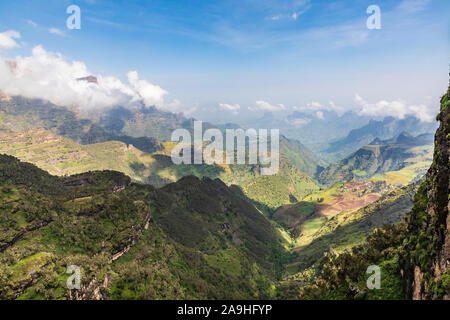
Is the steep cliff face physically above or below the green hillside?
above

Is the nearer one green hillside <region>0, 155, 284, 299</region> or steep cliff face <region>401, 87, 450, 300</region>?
steep cliff face <region>401, 87, 450, 300</region>

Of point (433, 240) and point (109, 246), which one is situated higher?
point (433, 240)

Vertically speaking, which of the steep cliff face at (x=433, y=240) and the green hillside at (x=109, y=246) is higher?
the steep cliff face at (x=433, y=240)

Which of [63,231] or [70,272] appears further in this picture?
[63,231]

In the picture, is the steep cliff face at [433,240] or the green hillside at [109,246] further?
the green hillside at [109,246]

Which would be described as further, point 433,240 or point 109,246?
point 109,246

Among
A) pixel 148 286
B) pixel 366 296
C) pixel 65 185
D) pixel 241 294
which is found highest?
pixel 65 185
